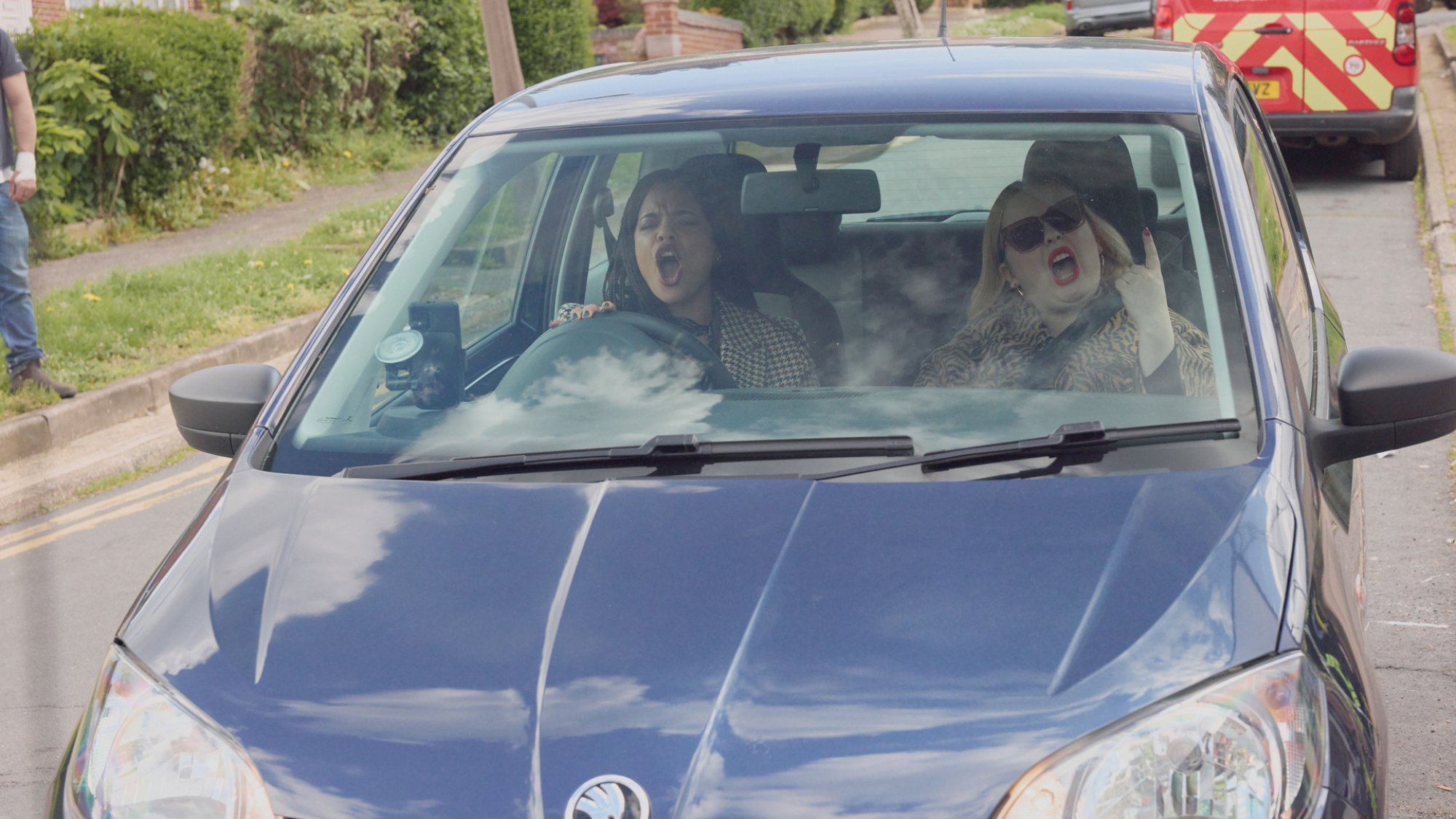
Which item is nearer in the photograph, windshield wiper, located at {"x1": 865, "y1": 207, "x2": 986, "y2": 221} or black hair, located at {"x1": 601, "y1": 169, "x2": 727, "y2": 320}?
black hair, located at {"x1": 601, "y1": 169, "x2": 727, "y2": 320}

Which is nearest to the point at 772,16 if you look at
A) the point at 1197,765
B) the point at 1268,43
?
the point at 1268,43

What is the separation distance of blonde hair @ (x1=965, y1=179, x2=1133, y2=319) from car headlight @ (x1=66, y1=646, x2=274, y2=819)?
5.13ft

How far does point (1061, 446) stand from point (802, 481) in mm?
413

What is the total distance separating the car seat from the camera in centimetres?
293

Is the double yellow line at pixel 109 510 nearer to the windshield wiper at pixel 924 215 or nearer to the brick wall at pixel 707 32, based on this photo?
the windshield wiper at pixel 924 215

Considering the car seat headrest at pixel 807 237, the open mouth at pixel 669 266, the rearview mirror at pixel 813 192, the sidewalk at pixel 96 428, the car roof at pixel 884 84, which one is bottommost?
the sidewalk at pixel 96 428

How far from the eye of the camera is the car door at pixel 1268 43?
12.4m

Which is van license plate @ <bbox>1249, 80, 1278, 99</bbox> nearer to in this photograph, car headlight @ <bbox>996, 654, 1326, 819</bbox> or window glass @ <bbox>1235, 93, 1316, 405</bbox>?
window glass @ <bbox>1235, 93, 1316, 405</bbox>

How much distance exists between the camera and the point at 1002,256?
296 centimetres

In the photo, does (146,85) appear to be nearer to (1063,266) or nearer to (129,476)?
(129,476)

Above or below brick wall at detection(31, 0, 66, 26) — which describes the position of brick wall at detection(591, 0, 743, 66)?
below

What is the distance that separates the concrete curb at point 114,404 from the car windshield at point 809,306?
3.52 metres

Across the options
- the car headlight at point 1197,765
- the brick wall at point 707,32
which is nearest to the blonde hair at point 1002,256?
the car headlight at point 1197,765

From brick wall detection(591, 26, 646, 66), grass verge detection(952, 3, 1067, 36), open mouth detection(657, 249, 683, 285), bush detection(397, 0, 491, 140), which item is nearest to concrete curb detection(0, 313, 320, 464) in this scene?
open mouth detection(657, 249, 683, 285)
